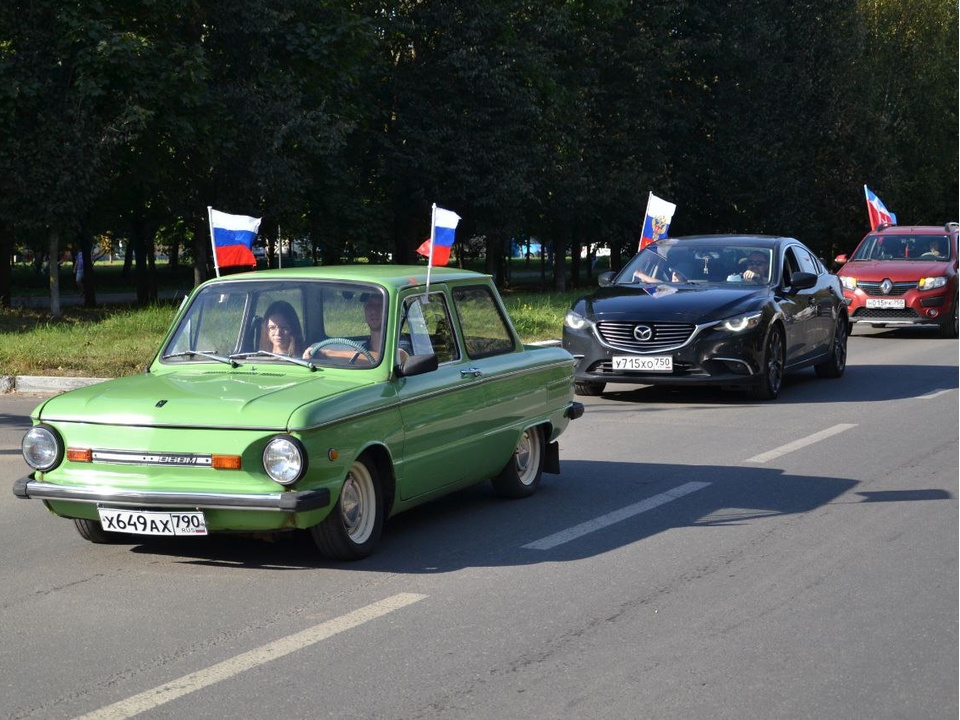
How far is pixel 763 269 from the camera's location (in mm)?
15109

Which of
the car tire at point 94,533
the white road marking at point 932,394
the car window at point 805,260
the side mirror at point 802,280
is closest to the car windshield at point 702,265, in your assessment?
the side mirror at point 802,280

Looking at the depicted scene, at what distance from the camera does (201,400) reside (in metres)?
6.66

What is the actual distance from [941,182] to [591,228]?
2403 centimetres

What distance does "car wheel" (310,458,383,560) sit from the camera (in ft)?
22.2

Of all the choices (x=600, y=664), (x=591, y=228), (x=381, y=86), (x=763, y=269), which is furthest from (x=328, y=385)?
(x=591, y=228)

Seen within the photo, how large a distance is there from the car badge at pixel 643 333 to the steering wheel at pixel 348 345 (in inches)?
267

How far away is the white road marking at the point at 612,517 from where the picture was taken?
7434 mm

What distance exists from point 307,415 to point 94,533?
1.58 metres

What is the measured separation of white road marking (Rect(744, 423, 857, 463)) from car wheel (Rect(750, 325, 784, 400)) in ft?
5.88

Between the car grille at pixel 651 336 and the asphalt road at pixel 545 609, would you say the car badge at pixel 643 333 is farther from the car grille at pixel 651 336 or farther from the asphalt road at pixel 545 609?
the asphalt road at pixel 545 609

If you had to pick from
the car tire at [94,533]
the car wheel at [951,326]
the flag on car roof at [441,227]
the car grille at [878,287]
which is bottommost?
the car wheel at [951,326]

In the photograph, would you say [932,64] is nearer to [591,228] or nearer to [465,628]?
[591,228]

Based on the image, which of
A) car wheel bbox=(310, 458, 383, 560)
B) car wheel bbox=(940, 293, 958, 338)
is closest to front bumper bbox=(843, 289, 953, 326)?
car wheel bbox=(940, 293, 958, 338)

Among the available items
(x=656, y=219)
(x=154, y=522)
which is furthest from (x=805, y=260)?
(x=154, y=522)
